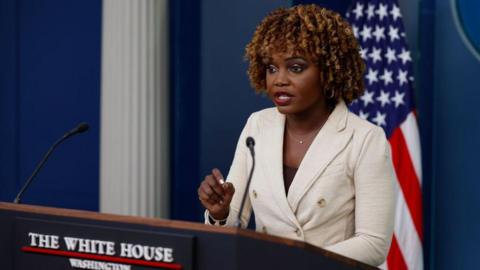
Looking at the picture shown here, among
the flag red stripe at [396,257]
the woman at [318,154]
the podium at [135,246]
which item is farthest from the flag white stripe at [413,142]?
the podium at [135,246]

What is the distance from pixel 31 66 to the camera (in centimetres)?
477

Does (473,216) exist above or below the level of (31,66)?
below

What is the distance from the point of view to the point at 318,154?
251 cm

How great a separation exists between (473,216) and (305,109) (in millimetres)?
1537

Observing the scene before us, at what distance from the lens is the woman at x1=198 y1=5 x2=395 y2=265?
96.1 inches

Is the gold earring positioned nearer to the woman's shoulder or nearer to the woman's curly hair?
the woman's curly hair

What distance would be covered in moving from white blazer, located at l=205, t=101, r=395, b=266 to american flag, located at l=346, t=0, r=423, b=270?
131cm

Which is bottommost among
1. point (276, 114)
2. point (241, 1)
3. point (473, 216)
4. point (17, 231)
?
point (473, 216)

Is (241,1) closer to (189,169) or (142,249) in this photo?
(189,169)

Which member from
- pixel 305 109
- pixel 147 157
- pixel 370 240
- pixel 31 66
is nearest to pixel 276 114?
pixel 305 109

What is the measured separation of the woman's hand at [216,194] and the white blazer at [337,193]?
4.3 inches

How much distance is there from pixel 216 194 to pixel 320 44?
49cm

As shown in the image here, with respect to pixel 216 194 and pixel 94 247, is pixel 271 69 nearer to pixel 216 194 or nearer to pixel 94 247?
pixel 216 194

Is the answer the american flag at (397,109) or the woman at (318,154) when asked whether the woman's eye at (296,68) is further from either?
the american flag at (397,109)
